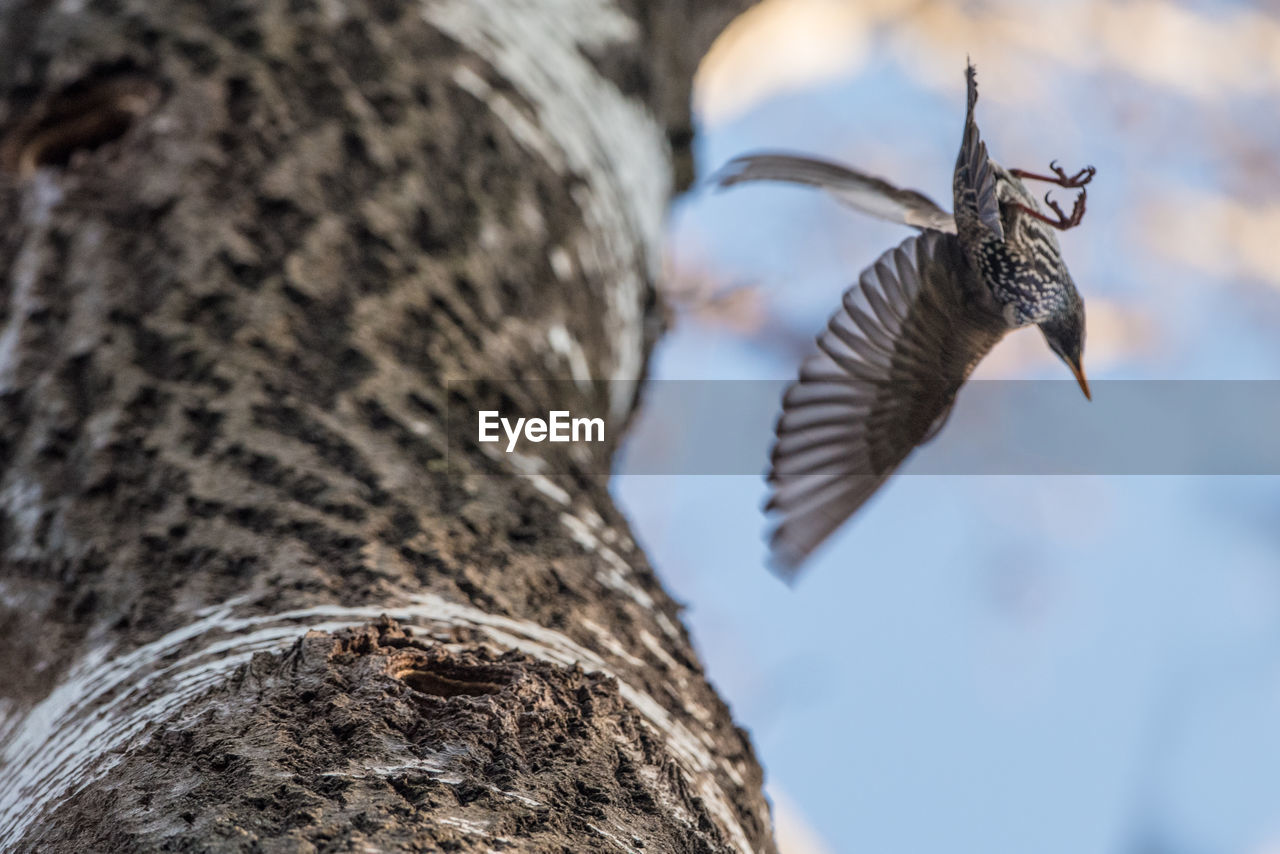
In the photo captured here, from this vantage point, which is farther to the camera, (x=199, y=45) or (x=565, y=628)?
(x=199, y=45)

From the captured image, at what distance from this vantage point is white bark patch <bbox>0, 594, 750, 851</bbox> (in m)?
0.99

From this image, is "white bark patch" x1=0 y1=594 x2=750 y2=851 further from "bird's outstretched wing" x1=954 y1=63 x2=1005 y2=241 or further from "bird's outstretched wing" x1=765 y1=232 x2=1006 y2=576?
"bird's outstretched wing" x1=954 y1=63 x2=1005 y2=241

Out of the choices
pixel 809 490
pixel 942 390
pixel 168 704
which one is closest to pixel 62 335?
pixel 168 704

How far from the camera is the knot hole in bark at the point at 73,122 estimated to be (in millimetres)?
1612

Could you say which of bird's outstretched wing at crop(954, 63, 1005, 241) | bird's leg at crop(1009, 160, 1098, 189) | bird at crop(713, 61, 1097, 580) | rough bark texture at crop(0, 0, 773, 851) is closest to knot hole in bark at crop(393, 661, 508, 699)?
rough bark texture at crop(0, 0, 773, 851)

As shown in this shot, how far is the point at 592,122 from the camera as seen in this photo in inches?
81.0

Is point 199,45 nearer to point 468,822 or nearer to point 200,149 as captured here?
point 200,149

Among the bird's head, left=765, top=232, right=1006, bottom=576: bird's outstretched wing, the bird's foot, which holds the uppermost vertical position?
the bird's foot

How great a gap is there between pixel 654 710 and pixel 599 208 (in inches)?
43.8

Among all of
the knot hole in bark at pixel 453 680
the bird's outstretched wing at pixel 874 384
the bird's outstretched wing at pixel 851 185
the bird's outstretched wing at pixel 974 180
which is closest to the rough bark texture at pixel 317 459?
the knot hole in bark at pixel 453 680

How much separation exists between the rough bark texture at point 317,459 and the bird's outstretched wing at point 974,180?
567 mm

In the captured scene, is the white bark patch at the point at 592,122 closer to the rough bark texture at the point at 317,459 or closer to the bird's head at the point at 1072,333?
the rough bark texture at the point at 317,459

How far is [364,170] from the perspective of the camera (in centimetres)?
161

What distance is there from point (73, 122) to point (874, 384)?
1187mm
